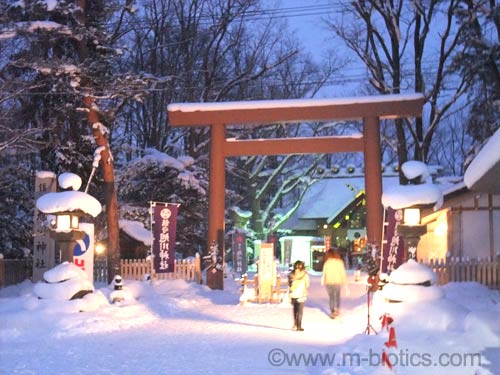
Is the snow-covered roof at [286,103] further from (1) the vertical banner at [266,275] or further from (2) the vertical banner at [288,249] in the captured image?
(2) the vertical banner at [288,249]

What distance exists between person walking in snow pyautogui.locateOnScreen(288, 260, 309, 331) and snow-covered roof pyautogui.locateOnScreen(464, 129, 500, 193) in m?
4.19

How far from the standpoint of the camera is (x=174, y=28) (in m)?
36.0

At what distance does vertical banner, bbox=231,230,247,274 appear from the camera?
34.0m

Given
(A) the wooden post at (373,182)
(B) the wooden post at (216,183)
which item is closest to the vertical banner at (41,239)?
(B) the wooden post at (216,183)

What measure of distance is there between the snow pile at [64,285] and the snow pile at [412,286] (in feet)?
24.5

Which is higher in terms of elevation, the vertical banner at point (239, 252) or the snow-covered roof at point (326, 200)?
the snow-covered roof at point (326, 200)

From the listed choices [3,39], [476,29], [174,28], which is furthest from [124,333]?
[174,28]

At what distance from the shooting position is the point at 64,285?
15.3 metres

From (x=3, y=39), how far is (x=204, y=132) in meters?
18.1

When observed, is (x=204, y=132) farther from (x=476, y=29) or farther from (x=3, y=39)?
(x=3, y=39)

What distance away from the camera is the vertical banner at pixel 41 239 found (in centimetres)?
2164

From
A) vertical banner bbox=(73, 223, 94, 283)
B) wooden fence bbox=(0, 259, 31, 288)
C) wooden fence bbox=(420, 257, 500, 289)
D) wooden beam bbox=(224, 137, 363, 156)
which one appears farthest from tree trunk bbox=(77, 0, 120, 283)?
wooden fence bbox=(420, 257, 500, 289)

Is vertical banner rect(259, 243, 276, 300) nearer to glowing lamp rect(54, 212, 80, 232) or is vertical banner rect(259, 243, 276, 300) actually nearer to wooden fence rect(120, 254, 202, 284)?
wooden fence rect(120, 254, 202, 284)

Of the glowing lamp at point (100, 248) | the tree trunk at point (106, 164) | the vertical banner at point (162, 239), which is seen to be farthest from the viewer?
the glowing lamp at point (100, 248)
